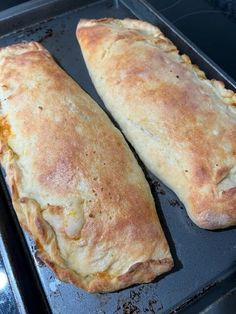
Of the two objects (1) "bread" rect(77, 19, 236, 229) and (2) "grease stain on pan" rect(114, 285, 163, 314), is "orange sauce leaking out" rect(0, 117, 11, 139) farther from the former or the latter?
(2) "grease stain on pan" rect(114, 285, 163, 314)

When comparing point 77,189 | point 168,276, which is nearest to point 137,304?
point 168,276

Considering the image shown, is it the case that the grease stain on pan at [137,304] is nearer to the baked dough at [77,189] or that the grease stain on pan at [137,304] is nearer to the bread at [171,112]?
the baked dough at [77,189]

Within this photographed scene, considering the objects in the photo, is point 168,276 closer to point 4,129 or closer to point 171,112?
point 171,112

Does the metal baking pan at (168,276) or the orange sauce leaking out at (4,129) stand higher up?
the orange sauce leaking out at (4,129)

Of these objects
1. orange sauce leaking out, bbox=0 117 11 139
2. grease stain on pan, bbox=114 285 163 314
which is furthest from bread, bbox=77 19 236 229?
orange sauce leaking out, bbox=0 117 11 139

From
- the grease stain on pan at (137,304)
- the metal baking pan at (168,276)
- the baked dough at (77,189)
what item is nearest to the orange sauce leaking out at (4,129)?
the baked dough at (77,189)
